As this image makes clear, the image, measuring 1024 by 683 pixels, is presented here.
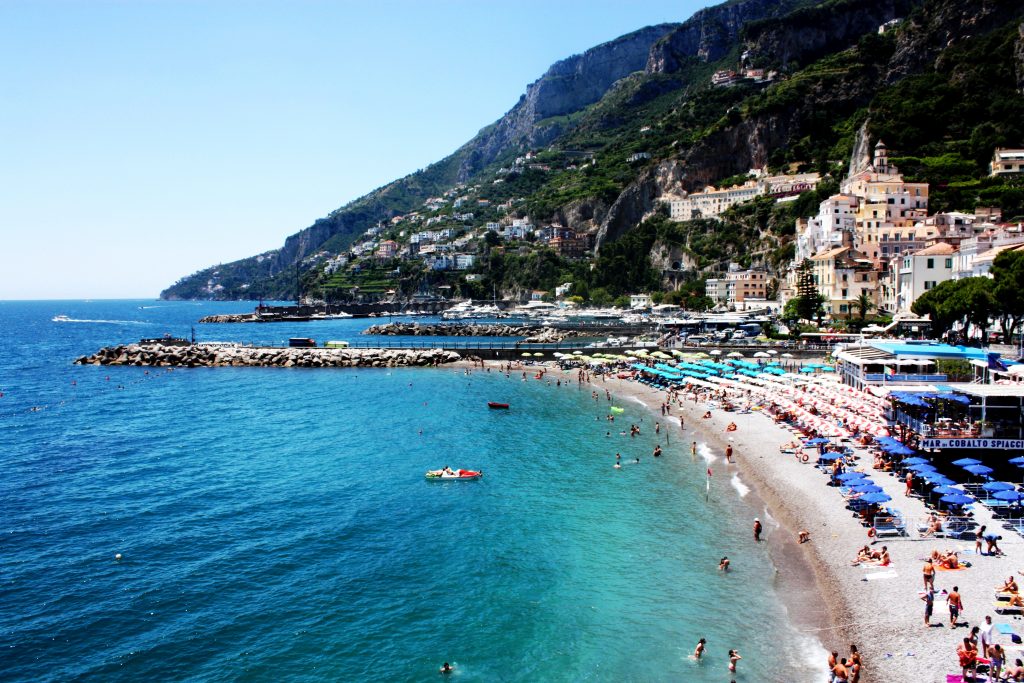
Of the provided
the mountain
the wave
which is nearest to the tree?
the wave

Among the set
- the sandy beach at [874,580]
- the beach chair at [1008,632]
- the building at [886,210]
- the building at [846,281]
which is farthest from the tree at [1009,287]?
the building at [886,210]

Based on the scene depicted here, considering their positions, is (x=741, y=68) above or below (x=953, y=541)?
above

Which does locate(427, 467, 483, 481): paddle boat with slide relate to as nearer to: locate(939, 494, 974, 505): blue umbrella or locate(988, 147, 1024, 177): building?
Result: locate(939, 494, 974, 505): blue umbrella

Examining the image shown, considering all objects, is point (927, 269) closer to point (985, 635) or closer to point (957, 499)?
point (957, 499)

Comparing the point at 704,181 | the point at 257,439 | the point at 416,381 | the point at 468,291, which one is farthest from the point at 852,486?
the point at 468,291

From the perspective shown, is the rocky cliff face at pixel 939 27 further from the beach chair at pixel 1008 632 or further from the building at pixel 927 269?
the beach chair at pixel 1008 632

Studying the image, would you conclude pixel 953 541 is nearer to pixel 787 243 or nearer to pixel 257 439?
pixel 257 439

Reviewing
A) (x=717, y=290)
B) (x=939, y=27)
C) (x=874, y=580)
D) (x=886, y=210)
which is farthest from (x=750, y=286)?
(x=874, y=580)
